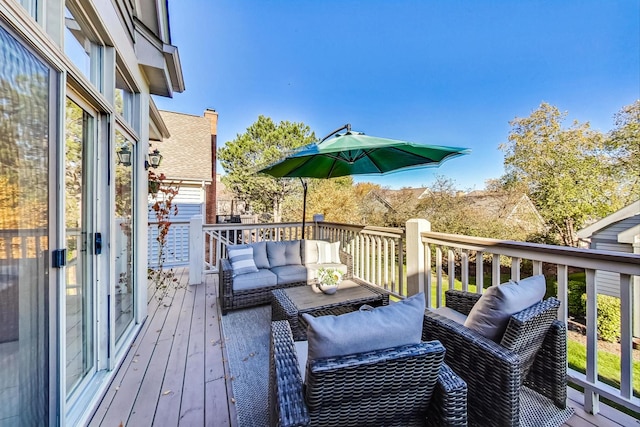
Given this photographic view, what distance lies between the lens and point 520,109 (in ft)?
35.9

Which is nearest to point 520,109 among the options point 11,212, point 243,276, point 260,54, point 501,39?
point 501,39

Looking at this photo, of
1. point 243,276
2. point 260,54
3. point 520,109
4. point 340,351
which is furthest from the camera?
point 520,109

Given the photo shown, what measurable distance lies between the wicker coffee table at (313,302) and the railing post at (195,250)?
249cm

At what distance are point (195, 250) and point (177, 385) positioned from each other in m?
2.97

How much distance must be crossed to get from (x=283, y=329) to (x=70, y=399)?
1.54 metres

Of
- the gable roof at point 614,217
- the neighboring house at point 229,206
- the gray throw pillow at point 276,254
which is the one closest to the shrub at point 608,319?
the gable roof at point 614,217

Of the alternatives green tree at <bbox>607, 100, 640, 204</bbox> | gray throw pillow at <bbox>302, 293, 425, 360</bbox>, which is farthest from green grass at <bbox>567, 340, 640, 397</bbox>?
green tree at <bbox>607, 100, 640, 204</bbox>

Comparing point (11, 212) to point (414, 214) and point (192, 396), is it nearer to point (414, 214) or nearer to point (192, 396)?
point (192, 396)

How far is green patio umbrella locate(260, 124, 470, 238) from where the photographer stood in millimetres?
2961

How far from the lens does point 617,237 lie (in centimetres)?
607

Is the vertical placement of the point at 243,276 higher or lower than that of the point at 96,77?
lower

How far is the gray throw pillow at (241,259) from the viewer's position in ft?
12.6

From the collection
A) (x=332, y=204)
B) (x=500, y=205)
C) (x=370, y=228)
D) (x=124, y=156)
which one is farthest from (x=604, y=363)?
(x=332, y=204)

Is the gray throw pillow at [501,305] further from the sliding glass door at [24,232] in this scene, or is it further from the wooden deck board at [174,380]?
the sliding glass door at [24,232]
